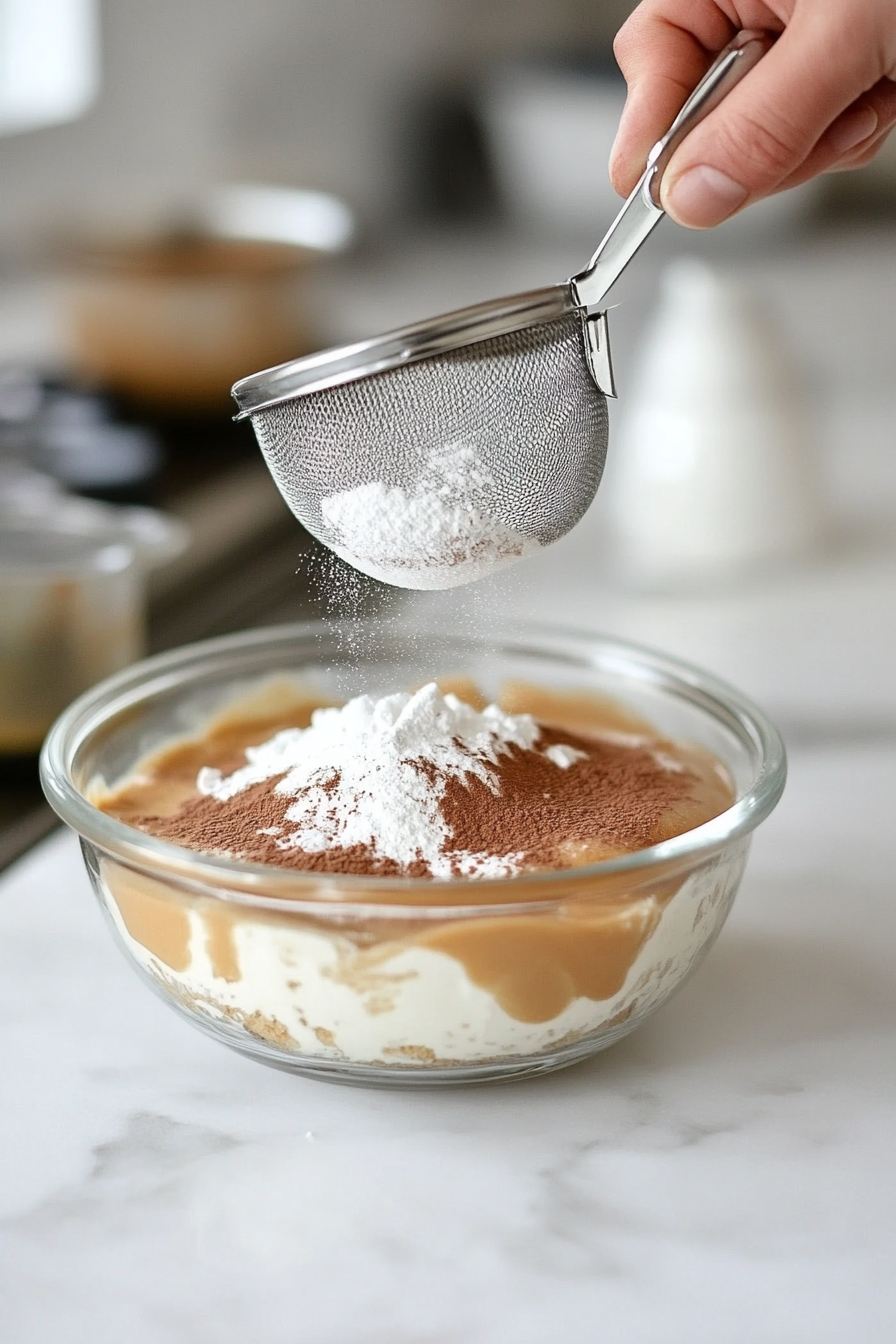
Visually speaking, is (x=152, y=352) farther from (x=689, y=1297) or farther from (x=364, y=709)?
(x=689, y=1297)

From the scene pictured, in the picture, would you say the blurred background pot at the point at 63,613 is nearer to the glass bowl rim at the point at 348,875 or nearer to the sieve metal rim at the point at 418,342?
the glass bowl rim at the point at 348,875

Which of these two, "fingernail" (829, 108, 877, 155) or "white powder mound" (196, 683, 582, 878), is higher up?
"fingernail" (829, 108, 877, 155)

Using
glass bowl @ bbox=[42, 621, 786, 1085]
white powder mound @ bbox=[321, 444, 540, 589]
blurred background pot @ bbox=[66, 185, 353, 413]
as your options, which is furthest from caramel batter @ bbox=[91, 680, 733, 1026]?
blurred background pot @ bbox=[66, 185, 353, 413]

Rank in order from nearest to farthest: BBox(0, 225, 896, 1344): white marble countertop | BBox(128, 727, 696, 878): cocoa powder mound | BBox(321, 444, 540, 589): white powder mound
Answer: BBox(0, 225, 896, 1344): white marble countertop → BBox(128, 727, 696, 878): cocoa powder mound → BBox(321, 444, 540, 589): white powder mound

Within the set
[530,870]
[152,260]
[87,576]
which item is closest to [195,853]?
[530,870]

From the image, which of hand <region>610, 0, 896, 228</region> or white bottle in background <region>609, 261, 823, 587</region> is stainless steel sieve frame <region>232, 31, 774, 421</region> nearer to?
hand <region>610, 0, 896, 228</region>

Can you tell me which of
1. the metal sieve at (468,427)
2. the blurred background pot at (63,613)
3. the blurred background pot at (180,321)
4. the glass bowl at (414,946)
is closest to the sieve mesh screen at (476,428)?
the metal sieve at (468,427)

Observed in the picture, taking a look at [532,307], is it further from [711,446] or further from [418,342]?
[711,446]
